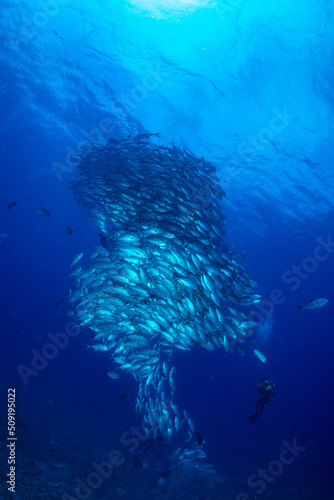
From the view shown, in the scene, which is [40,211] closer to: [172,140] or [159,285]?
[159,285]

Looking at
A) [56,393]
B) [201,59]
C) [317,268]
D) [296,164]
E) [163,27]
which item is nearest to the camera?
[163,27]

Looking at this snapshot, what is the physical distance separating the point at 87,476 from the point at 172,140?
1958 cm

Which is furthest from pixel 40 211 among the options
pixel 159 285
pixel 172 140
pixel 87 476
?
pixel 172 140

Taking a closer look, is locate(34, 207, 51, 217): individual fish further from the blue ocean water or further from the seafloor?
the seafloor

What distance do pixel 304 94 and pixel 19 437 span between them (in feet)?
60.9

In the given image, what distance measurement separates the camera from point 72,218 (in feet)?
164

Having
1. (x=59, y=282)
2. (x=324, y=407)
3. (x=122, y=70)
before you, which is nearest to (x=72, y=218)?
(x=59, y=282)

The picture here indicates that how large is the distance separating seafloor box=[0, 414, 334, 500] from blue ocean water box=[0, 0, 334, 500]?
0.07 metres

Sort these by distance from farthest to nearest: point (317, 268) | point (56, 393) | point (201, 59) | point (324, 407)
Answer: point (324, 407)
point (317, 268)
point (56, 393)
point (201, 59)

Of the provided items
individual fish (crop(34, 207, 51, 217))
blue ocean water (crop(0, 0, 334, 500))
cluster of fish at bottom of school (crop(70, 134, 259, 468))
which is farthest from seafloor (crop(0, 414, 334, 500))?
individual fish (crop(34, 207, 51, 217))

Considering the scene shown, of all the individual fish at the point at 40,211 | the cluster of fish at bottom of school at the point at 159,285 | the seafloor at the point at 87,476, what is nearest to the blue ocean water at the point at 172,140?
the seafloor at the point at 87,476

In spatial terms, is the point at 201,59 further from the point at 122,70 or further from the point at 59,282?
the point at 59,282

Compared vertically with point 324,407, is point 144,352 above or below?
above

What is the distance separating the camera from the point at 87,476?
8961 mm
